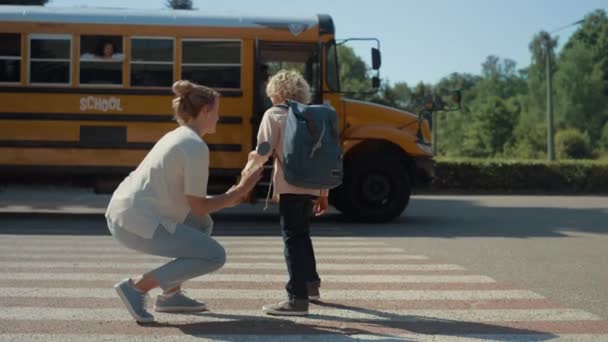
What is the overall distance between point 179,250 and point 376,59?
8.78 metres

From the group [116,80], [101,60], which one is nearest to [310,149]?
[116,80]

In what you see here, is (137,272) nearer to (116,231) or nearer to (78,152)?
(116,231)

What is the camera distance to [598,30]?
101 m

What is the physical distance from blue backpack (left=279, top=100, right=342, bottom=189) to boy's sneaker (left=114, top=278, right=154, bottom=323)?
1247 millimetres

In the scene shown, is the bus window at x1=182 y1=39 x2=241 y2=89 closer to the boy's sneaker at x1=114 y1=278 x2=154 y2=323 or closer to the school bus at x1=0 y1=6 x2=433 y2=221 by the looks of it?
the school bus at x1=0 y1=6 x2=433 y2=221

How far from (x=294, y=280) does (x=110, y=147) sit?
805 centimetres

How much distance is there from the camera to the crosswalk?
5328mm

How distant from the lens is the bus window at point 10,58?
13234 mm

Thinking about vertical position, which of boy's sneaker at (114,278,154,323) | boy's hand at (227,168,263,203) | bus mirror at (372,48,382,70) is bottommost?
boy's sneaker at (114,278,154,323)

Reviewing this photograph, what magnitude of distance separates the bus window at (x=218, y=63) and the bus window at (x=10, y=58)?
2608mm

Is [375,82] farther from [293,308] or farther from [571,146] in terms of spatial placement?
[571,146]

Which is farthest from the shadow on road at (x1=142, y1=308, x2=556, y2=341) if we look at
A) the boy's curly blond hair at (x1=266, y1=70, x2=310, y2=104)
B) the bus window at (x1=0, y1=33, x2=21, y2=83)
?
the bus window at (x1=0, y1=33, x2=21, y2=83)

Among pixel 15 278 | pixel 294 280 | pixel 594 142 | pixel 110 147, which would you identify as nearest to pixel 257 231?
pixel 110 147

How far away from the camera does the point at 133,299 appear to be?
17.5ft
